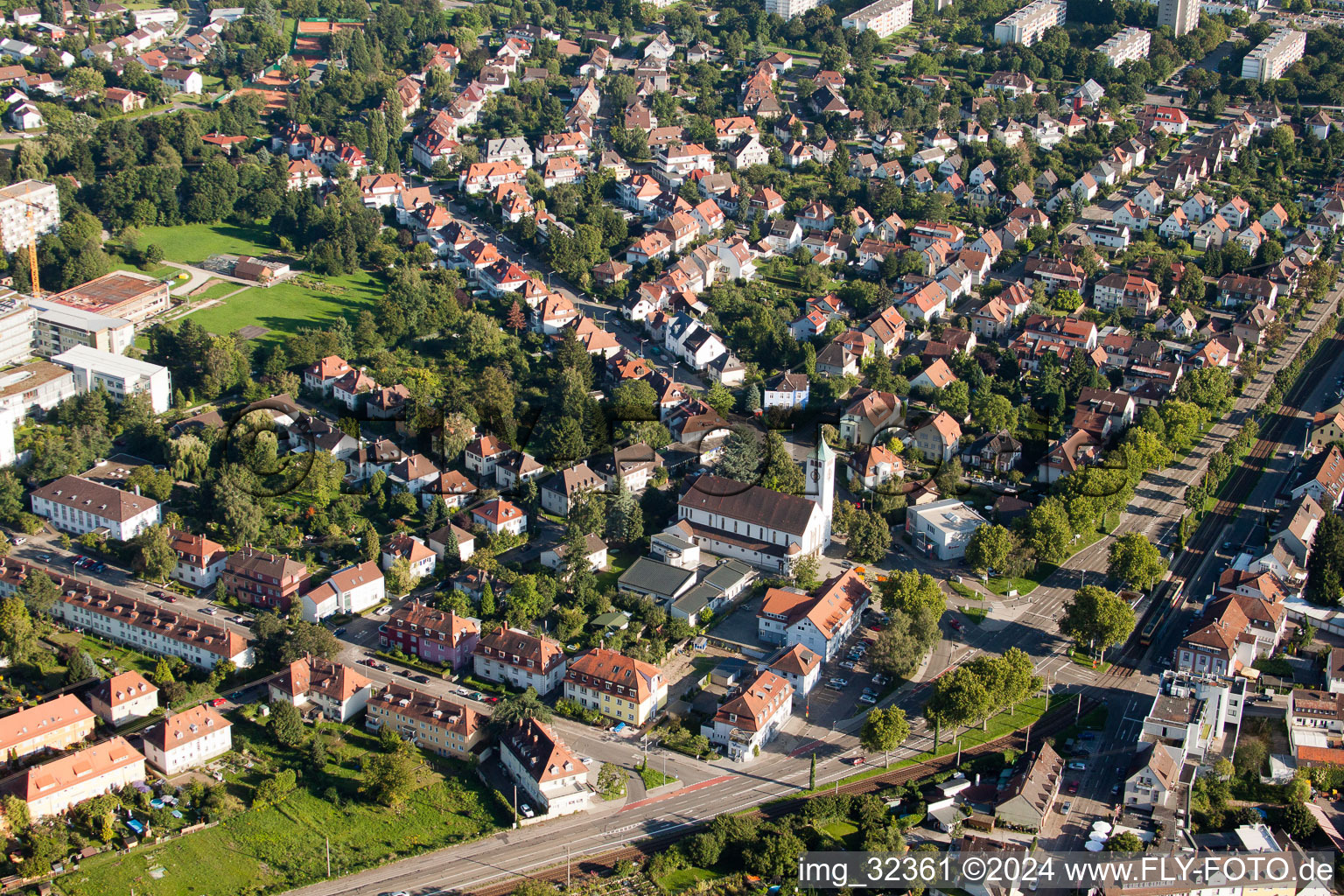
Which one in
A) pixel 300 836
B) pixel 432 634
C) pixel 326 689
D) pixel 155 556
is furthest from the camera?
pixel 155 556

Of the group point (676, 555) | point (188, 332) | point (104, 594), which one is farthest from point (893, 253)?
point (104, 594)

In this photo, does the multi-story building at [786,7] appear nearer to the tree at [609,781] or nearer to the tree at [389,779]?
the tree at [609,781]

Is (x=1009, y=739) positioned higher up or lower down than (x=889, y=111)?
lower down

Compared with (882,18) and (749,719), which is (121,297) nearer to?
(749,719)

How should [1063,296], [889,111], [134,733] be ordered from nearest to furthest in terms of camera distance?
1. [134,733]
2. [1063,296]
3. [889,111]

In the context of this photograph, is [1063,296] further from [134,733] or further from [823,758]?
[134,733]

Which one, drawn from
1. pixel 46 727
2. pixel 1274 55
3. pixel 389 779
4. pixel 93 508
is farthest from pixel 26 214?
pixel 1274 55

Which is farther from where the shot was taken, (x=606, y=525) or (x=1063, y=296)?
(x=1063, y=296)

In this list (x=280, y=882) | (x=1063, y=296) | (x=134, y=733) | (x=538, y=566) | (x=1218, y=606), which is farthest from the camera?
(x=1063, y=296)

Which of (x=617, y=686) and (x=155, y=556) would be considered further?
(x=155, y=556)
